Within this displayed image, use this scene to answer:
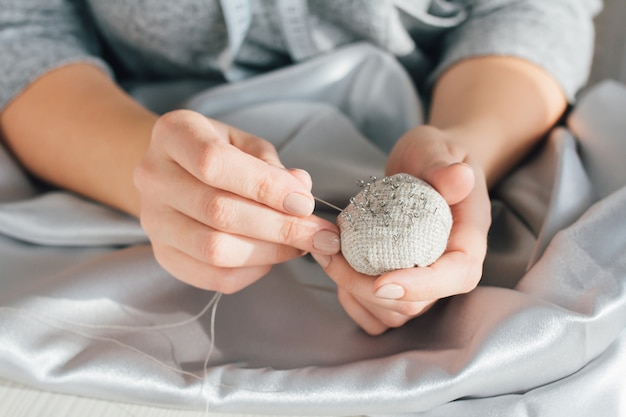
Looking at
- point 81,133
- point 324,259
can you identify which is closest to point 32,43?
point 81,133

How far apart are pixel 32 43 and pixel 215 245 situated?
53 centimetres

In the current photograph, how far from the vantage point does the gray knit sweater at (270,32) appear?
0.82 meters

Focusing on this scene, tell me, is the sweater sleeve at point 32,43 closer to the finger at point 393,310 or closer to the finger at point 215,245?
the finger at point 215,245

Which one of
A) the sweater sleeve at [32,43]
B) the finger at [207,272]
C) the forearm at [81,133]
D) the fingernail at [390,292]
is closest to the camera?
the fingernail at [390,292]

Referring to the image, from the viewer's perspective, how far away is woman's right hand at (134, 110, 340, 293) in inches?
19.2

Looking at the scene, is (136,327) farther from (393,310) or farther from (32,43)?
(32,43)

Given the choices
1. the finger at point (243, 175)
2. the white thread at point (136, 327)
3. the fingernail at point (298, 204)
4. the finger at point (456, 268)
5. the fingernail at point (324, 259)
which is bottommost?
the white thread at point (136, 327)

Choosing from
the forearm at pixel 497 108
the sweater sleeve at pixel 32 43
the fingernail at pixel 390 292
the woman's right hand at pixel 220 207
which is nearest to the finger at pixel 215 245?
the woman's right hand at pixel 220 207

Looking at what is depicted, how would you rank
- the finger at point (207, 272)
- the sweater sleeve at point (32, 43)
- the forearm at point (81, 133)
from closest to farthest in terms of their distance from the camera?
the finger at point (207, 272) < the forearm at point (81, 133) < the sweater sleeve at point (32, 43)

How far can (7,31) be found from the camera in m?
0.83

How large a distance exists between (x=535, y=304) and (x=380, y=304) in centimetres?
14

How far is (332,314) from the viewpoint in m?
0.61

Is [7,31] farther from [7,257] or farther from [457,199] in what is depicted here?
[457,199]

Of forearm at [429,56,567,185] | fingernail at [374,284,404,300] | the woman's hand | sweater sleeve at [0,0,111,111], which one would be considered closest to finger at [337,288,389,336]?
the woman's hand
